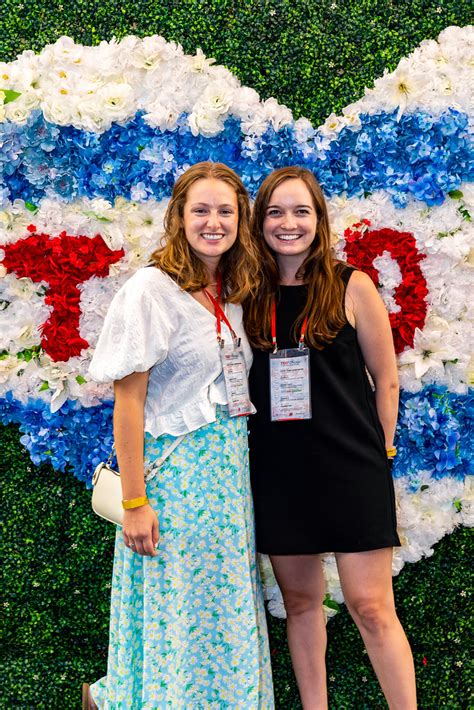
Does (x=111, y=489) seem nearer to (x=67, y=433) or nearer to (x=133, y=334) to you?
(x=133, y=334)

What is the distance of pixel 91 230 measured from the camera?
2570 mm

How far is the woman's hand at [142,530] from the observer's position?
1.92 meters

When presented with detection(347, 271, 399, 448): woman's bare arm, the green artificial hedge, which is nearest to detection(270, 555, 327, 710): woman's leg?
the green artificial hedge

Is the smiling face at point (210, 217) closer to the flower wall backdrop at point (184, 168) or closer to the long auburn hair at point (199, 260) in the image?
the long auburn hair at point (199, 260)

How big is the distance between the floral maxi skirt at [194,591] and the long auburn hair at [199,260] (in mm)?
372

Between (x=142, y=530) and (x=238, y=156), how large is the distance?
137cm

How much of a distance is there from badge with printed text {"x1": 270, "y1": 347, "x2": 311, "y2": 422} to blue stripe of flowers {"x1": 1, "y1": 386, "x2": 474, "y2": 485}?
634mm

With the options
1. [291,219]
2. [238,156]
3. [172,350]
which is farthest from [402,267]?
[172,350]

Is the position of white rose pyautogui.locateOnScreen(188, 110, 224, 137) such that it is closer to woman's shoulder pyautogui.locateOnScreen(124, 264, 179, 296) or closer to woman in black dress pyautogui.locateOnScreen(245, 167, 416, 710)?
woman in black dress pyautogui.locateOnScreen(245, 167, 416, 710)

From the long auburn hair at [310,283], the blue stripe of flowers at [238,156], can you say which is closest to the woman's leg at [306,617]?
the long auburn hair at [310,283]

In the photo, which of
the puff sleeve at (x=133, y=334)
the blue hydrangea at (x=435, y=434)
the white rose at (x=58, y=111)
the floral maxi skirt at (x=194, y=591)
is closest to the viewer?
the puff sleeve at (x=133, y=334)

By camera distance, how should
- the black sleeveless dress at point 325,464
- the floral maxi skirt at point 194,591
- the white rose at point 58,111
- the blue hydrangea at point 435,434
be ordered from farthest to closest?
the blue hydrangea at point 435,434 < the white rose at point 58,111 < the black sleeveless dress at point 325,464 < the floral maxi skirt at point 194,591

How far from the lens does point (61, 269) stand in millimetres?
2537

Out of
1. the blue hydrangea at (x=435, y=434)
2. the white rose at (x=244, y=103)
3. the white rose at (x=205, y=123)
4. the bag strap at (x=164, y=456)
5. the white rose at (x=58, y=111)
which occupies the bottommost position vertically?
the bag strap at (x=164, y=456)
